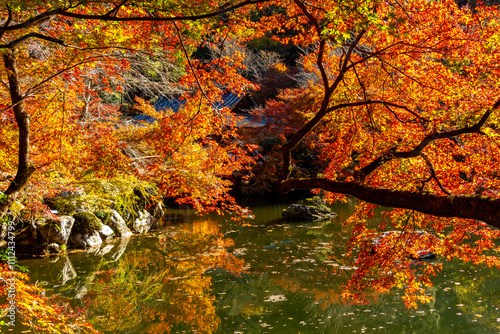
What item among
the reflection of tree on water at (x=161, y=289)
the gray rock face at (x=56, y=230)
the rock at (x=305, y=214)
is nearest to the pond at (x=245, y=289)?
the reflection of tree on water at (x=161, y=289)

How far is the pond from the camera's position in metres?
4.93

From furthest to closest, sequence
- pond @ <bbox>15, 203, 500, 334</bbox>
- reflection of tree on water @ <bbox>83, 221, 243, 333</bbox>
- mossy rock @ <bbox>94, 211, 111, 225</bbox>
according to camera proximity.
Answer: mossy rock @ <bbox>94, 211, 111, 225</bbox>, reflection of tree on water @ <bbox>83, 221, 243, 333</bbox>, pond @ <bbox>15, 203, 500, 334</bbox>

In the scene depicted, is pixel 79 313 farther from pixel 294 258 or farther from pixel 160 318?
pixel 294 258

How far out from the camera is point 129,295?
20.0ft

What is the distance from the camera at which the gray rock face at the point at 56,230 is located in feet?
27.1

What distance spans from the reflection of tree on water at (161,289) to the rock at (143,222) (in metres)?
1.40

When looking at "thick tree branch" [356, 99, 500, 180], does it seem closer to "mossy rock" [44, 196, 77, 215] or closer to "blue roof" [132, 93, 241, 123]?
"mossy rock" [44, 196, 77, 215]

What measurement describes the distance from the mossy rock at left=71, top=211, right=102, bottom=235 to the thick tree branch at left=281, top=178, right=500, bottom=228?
7721 mm

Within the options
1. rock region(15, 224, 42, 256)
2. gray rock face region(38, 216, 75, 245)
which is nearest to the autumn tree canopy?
gray rock face region(38, 216, 75, 245)

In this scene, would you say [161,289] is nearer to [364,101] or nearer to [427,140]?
[364,101]

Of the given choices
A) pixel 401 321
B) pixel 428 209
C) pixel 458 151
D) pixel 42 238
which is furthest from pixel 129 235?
pixel 428 209

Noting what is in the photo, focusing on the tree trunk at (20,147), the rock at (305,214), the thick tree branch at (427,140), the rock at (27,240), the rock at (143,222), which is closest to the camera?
the thick tree branch at (427,140)

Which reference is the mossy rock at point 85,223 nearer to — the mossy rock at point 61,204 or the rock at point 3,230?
the mossy rock at point 61,204

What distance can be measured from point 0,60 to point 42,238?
5.04 meters
